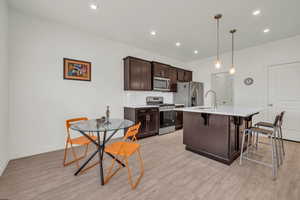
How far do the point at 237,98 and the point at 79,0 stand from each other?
5319 mm

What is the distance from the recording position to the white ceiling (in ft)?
7.64

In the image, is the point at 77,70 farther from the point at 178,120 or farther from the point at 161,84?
the point at 178,120

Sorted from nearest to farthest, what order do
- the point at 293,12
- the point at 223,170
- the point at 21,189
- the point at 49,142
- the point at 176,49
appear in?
the point at 21,189
the point at 223,170
the point at 293,12
the point at 49,142
the point at 176,49

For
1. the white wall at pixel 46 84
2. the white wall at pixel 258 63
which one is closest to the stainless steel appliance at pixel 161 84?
the white wall at pixel 46 84

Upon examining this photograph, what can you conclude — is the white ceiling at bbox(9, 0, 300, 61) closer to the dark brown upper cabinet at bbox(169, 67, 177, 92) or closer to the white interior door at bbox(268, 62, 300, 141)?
the white interior door at bbox(268, 62, 300, 141)

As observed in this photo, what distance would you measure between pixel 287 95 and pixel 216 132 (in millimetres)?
3069

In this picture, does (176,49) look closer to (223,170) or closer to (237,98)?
(237,98)

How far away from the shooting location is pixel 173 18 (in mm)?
2764

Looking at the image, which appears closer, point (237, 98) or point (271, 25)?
point (271, 25)

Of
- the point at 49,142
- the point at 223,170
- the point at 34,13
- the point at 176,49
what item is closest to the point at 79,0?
the point at 34,13

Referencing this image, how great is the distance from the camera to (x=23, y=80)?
2600 millimetres

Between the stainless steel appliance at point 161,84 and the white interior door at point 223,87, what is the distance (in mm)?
2025

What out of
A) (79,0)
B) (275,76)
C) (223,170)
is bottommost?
(223,170)

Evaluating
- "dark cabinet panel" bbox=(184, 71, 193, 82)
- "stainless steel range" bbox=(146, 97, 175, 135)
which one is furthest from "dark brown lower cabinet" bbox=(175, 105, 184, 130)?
"dark cabinet panel" bbox=(184, 71, 193, 82)
